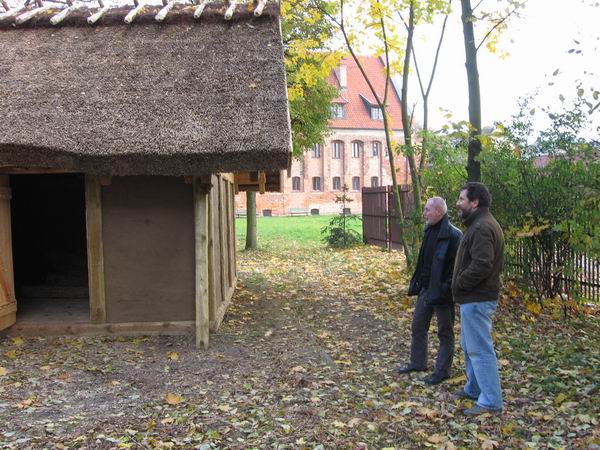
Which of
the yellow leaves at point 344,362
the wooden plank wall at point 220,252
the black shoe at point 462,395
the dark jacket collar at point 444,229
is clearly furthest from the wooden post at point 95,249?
the black shoe at point 462,395

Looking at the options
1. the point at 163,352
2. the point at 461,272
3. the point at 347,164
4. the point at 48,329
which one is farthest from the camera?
the point at 347,164

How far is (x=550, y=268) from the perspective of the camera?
7871 mm

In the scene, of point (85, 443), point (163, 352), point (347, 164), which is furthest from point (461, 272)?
point (347, 164)

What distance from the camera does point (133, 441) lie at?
14.0ft

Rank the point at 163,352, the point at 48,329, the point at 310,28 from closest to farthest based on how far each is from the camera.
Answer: the point at 163,352
the point at 48,329
the point at 310,28

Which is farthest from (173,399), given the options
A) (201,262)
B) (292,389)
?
(201,262)

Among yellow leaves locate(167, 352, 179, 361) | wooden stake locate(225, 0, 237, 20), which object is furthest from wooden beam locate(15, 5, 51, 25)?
yellow leaves locate(167, 352, 179, 361)

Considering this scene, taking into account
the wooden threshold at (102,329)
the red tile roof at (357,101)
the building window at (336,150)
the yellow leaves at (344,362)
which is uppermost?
the red tile roof at (357,101)

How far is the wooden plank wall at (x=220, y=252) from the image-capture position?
7504mm

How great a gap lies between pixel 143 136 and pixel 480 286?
3973 mm

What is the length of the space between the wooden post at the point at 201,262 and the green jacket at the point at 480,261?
3303 millimetres

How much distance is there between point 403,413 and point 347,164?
46.0 m

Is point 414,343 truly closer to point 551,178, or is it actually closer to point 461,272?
point 461,272

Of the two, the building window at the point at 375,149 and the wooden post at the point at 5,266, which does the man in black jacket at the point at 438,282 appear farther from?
the building window at the point at 375,149
